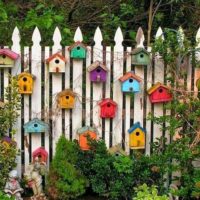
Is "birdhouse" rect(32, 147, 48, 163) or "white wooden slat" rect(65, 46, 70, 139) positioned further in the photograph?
"birdhouse" rect(32, 147, 48, 163)

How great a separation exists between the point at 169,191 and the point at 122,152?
32.0 inches

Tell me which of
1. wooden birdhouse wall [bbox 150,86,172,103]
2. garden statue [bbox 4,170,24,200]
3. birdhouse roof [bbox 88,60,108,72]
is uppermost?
birdhouse roof [bbox 88,60,108,72]

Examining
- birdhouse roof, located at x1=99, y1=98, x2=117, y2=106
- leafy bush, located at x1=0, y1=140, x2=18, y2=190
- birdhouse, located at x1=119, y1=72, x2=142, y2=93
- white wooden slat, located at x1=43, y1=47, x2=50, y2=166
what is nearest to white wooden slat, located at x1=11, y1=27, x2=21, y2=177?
white wooden slat, located at x1=43, y1=47, x2=50, y2=166

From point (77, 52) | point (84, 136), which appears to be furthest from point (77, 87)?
point (84, 136)

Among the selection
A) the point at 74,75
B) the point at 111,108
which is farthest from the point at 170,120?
the point at 74,75

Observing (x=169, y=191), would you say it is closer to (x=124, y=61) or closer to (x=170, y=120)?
(x=170, y=120)

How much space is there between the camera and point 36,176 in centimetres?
768

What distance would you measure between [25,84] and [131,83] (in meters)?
1.29

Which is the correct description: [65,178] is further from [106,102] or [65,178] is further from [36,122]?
[106,102]

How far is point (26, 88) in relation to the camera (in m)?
7.72

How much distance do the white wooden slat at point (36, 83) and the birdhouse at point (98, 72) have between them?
2.14ft

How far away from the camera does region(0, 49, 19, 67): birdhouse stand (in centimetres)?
760

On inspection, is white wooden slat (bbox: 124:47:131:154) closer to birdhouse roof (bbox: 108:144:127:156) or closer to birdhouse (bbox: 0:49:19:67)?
birdhouse roof (bbox: 108:144:127:156)

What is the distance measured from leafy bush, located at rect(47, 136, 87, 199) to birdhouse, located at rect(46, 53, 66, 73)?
928 millimetres
